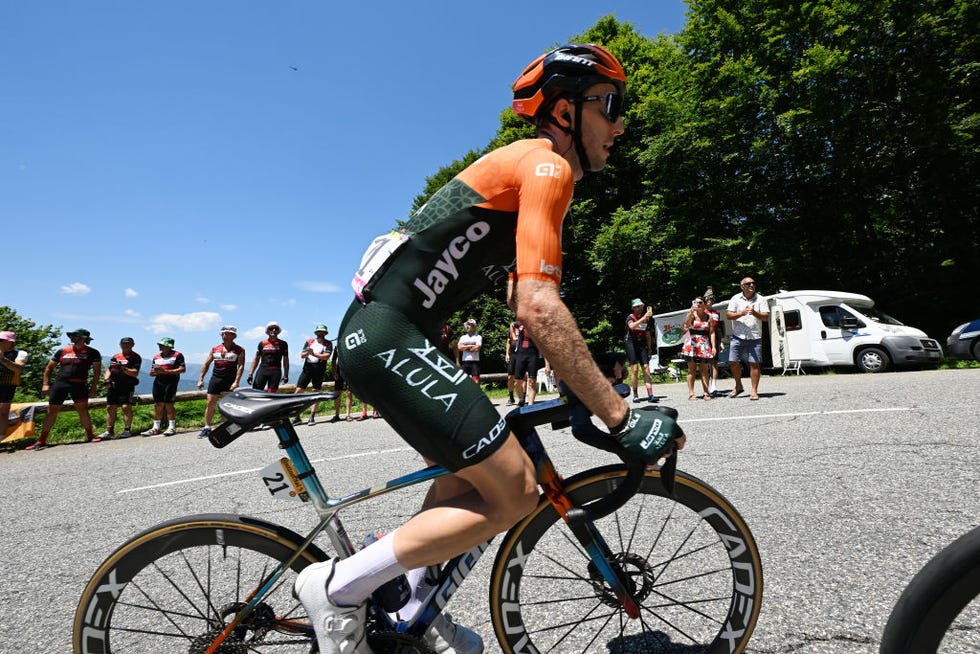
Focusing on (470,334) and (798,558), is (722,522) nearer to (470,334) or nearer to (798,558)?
(798,558)

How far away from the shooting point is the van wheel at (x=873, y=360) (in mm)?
11505

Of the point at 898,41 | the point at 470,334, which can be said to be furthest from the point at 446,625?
the point at 898,41

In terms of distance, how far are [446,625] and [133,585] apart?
0.98 meters

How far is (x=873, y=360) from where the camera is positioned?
38.3 ft

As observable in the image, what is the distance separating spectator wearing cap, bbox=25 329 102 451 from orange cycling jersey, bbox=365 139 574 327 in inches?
394

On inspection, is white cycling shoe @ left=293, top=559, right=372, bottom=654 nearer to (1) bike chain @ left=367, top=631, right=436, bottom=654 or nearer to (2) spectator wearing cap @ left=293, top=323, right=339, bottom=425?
(1) bike chain @ left=367, top=631, right=436, bottom=654

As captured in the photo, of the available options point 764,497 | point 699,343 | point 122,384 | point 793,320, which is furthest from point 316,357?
point 793,320

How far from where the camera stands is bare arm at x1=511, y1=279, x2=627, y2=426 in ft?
4.12

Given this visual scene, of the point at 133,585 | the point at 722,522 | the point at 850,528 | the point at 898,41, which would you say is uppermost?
the point at 898,41

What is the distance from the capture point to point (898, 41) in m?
15.4

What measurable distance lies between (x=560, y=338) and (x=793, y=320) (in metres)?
14.4

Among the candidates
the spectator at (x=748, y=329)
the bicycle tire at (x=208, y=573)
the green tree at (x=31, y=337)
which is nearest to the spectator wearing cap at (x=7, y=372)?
the bicycle tire at (x=208, y=573)

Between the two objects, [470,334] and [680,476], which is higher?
[470,334]

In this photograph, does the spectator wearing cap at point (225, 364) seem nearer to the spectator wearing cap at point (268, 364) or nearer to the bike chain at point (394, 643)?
the spectator wearing cap at point (268, 364)
